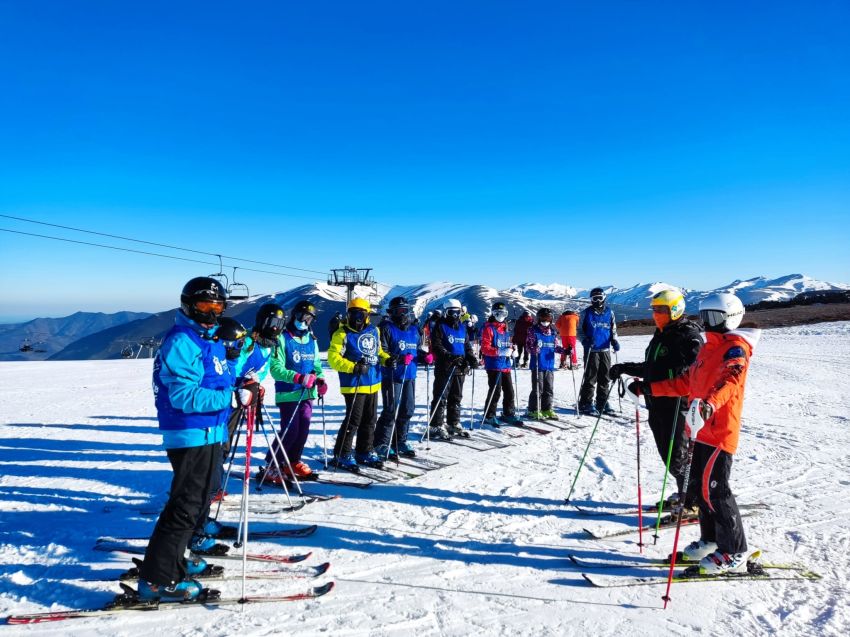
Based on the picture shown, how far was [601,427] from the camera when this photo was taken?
8.59 meters

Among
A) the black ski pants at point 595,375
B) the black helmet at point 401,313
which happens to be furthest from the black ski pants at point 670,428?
the black ski pants at point 595,375

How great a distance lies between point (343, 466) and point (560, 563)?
10.6 feet

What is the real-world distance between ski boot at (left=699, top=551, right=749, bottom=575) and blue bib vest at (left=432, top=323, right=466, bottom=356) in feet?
16.0

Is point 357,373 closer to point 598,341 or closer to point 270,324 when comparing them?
point 270,324

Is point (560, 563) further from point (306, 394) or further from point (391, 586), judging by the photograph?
point (306, 394)

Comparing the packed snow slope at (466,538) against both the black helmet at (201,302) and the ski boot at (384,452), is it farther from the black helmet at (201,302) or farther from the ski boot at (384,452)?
the black helmet at (201,302)

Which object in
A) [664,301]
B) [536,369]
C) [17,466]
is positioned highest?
[664,301]

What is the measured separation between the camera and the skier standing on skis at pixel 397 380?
21.6 ft

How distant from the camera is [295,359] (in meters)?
5.79

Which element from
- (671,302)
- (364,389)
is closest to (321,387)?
(364,389)

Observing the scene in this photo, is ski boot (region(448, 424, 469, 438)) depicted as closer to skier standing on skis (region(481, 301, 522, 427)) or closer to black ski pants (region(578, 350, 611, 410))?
skier standing on skis (region(481, 301, 522, 427))

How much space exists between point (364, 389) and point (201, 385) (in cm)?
292

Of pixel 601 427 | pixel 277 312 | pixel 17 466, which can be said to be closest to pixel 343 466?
pixel 277 312

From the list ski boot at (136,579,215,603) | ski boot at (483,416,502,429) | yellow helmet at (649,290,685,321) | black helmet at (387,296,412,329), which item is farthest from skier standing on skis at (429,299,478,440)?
ski boot at (136,579,215,603)
